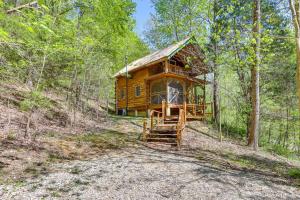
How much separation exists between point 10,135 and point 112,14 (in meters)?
9.37

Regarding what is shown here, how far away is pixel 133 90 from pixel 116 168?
14.8 metres

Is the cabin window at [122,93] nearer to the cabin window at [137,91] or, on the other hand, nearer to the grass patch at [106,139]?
Answer: the cabin window at [137,91]

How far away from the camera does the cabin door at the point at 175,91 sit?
17.9m

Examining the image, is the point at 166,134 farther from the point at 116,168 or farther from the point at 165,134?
the point at 116,168

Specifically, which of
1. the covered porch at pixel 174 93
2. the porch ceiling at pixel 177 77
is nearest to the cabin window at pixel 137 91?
the covered porch at pixel 174 93

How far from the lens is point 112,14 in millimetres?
13812

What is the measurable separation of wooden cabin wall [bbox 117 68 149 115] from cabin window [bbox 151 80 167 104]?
2.52 ft

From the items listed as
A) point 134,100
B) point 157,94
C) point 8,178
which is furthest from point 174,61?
point 8,178

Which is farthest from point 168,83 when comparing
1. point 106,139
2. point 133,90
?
point 106,139

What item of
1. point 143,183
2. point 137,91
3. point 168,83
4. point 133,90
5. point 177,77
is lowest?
point 143,183

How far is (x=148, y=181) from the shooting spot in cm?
538

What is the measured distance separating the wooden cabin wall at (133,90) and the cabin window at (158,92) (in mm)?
770

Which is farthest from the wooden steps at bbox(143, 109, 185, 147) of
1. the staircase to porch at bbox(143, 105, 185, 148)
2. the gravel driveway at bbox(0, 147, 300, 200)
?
the gravel driveway at bbox(0, 147, 300, 200)

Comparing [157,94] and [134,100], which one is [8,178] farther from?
[134,100]
